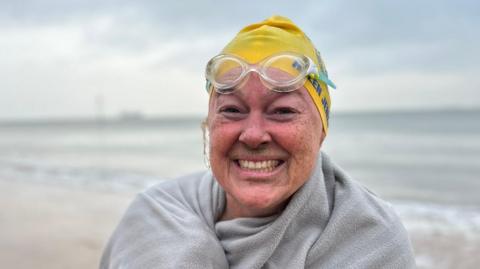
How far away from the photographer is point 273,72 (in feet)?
6.06

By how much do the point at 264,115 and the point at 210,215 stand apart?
0.60 m

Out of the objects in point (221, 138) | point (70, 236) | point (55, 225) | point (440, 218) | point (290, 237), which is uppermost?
point (221, 138)

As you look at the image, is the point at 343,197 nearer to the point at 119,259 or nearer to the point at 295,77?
the point at 295,77

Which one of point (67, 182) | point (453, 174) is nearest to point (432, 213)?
point (453, 174)

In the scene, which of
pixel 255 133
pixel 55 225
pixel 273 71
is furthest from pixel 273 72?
pixel 55 225

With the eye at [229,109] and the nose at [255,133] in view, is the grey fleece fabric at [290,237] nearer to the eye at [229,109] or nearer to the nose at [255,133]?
the nose at [255,133]

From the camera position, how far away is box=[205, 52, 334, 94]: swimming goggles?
184 centimetres

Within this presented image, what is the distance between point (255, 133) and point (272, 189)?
0.24 metres

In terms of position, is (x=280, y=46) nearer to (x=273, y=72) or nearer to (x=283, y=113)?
(x=273, y=72)

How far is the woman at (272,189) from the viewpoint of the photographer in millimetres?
1846

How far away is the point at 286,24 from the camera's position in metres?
2.06

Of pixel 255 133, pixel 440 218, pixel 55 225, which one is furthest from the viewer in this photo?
pixel 440 218

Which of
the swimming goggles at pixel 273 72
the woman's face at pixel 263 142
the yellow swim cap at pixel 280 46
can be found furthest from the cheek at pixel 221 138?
the yellow swim cap at pixel 280 46

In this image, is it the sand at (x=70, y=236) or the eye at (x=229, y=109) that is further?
the sand at (x=70, y=236)
